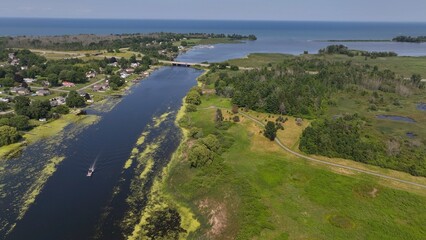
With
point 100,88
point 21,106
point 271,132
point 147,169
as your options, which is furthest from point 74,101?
point 271,132

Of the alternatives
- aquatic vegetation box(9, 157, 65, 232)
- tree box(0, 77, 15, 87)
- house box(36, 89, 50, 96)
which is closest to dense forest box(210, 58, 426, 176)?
aquatic vegetation box(9, 157, 65, 232)

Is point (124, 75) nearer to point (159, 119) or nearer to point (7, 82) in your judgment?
point (7, 82)

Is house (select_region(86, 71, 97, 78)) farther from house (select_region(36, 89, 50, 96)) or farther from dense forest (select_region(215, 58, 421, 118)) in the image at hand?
dense forest (select_region(215, 58, 421, 118))

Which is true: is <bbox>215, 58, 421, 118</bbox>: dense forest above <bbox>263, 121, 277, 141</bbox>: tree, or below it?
above

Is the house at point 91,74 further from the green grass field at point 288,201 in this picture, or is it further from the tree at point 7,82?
the green grass field at point 288,201

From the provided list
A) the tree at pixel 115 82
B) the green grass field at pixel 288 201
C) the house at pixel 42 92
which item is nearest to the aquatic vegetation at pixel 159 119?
the green grass field at pixel 288 201
